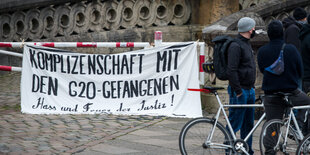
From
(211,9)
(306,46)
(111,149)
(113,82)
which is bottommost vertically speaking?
(111,149)

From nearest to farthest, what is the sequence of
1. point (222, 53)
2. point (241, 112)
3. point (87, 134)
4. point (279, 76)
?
1. point (279, 76)
2. point (222, 53)
3. point (241, 112)
4. point (87, 134)

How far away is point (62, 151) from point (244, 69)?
2.34 metres

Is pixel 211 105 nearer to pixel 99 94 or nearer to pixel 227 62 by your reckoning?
pixel 99 94

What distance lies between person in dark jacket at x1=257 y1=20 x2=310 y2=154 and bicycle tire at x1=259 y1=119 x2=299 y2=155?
8 cm

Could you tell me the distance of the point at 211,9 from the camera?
12.5m

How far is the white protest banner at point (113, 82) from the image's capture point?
30.5ft

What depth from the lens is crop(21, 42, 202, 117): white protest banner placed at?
30.5 ft

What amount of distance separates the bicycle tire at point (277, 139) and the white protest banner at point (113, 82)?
3.37m

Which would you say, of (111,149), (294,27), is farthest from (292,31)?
(111,149)

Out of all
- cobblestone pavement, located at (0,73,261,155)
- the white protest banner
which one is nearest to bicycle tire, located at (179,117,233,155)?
cobblestone pavement, located at (0,73,261,155)

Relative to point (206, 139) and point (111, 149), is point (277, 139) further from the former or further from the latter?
point (111, 149)

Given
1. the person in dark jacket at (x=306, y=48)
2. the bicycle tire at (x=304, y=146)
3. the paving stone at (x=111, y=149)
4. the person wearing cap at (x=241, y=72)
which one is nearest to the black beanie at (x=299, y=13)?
the person in dark jacket at (x=306, y=48)

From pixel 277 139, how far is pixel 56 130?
3.41 metres

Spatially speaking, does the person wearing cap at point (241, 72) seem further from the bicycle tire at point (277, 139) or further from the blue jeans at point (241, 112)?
the bicycle tire at point (277, 139)
